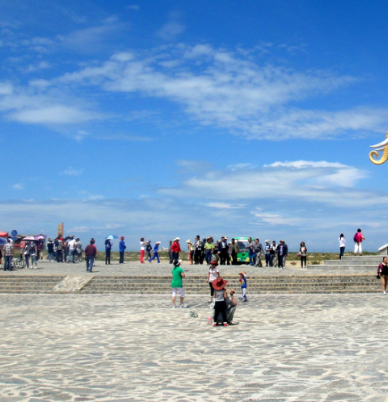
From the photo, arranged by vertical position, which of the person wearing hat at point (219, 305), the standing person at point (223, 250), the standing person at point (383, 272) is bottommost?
the person wearing hat at point (219, 305)

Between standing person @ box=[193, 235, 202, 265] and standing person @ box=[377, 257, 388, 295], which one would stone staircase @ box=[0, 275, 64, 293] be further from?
standing person @ box=[377, 257, 388, 295]

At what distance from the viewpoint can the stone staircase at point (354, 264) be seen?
25.5 m

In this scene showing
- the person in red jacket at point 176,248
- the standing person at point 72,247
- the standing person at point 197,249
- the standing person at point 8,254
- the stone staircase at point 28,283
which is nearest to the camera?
the stone staircase at point 28,283

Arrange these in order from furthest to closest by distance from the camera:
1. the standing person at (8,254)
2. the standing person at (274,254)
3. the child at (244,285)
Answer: the standing person at (274,254)
the standing person at (8,254)
the child at (244,285)

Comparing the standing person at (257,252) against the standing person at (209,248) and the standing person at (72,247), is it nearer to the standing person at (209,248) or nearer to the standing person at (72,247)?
the standing person at (209,248)

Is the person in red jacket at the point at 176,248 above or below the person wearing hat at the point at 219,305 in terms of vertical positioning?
above

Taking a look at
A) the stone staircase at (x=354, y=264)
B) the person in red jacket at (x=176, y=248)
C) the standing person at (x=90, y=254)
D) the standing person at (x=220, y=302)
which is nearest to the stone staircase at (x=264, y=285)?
the standing person at (x=90, y=254)

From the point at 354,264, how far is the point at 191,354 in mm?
20058

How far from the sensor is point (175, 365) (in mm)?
7773

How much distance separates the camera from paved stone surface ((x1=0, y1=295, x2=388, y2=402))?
618 centimetres

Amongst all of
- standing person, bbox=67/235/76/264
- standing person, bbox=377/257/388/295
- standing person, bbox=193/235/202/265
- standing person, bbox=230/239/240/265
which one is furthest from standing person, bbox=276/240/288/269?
standing person, bbox=67/235/76/264

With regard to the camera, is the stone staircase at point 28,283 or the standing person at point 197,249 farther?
the standing person at point 197,249

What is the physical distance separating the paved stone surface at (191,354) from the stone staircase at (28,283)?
6.53m

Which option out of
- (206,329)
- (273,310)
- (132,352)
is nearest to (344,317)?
(273,310)
